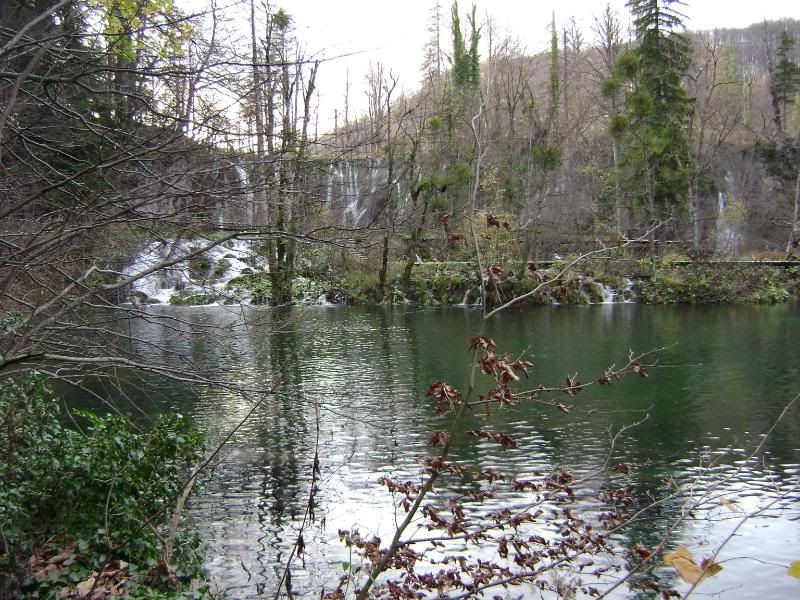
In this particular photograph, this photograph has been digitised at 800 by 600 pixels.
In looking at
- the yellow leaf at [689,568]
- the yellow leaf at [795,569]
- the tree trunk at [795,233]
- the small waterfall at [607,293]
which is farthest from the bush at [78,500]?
the tree trunk at [795,233]

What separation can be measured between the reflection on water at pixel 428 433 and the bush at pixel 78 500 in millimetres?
808

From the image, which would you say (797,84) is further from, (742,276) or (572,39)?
(742,276)

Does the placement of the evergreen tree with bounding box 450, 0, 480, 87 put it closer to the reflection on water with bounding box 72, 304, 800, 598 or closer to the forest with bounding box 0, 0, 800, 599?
the reflection on water with bounding box 72, 304, 800, 598

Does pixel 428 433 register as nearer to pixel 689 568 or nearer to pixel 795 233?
pixel 689 568

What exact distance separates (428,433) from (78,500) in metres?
5.16

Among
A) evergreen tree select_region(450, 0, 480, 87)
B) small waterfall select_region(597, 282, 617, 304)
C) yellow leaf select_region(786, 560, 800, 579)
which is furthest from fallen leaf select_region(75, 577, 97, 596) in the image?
evergreen tree select_region(450, 0, 480, 87)

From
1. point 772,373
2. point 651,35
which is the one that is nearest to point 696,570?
point 772,373

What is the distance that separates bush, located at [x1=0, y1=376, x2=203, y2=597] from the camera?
13.7 feet

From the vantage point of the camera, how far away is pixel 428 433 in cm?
923

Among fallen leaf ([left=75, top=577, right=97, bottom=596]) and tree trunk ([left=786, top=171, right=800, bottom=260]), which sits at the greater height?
tree trunk ([left=786, top=171, right=800, bottom=260])

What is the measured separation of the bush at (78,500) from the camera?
13.7 ft

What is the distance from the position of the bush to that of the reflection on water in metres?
0.81

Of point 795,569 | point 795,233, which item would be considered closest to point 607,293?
point 795,233

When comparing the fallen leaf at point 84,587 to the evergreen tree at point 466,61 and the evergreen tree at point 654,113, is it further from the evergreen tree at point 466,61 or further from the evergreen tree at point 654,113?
the evergreen tree at point 466,61
